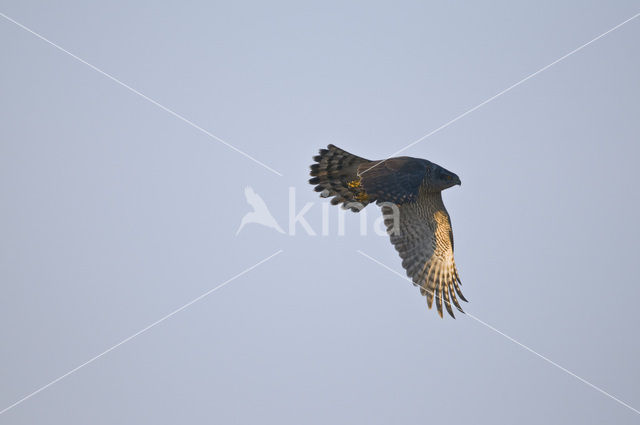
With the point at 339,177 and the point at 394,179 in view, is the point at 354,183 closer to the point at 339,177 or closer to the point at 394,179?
the point at 339,177

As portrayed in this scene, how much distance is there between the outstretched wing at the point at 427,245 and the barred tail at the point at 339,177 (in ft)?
1.65

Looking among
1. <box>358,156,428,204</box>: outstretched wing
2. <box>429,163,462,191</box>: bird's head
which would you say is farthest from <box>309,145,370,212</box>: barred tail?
<box>429,163,462,191</box>: bird's head

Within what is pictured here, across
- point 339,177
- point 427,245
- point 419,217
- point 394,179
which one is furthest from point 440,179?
point 339,177

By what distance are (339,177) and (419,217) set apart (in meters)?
1.45

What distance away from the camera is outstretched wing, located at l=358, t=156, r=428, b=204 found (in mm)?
10945

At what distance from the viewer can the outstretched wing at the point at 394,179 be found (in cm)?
1095

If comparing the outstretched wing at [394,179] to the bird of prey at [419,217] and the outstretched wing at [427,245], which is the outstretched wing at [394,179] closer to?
the bird of prey at [419,217]

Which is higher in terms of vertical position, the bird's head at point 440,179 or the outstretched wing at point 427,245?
the bird's head at point 440,179

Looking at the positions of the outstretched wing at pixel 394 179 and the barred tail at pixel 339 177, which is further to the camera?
the barred tail at pixel 339 177

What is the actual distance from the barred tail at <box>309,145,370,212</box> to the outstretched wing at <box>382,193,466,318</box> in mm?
503

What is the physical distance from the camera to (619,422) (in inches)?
4087

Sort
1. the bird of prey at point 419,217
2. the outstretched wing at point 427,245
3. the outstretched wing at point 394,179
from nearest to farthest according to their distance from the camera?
the outstretched wing at point 394,179, the bird of prey at point 419,217, the outstretched wing at point 427,245

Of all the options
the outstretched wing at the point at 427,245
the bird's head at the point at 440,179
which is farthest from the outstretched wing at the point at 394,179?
the outstretched wing at the point at 427,245

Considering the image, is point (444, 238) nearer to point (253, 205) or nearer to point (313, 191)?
point (313, 191)
